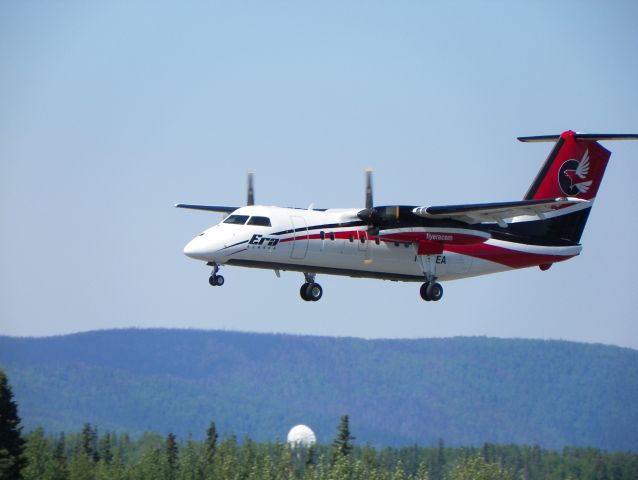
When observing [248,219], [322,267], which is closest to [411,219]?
[322,267]

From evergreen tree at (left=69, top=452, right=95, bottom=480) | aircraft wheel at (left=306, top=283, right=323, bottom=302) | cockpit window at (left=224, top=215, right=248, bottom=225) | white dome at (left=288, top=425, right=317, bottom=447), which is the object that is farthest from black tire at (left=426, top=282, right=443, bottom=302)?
white dome at (left=288, top=425, right=317, bottom=447)

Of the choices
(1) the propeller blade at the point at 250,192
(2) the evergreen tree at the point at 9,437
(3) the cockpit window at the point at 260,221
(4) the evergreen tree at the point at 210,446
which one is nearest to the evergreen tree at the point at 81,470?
(4) the evergreen tree at the point at 210,446

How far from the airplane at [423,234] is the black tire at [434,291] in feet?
0.11

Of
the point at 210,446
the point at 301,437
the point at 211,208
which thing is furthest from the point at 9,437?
the point at 301,437

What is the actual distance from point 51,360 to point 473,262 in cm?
16406

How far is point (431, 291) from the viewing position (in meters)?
39.3

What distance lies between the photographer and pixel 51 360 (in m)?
195

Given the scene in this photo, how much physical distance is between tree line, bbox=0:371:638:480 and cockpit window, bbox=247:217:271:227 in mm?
19642

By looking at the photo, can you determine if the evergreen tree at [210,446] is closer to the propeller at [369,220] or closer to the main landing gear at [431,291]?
the main landing gear at [431,291]

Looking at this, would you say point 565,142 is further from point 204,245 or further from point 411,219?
point 204,245

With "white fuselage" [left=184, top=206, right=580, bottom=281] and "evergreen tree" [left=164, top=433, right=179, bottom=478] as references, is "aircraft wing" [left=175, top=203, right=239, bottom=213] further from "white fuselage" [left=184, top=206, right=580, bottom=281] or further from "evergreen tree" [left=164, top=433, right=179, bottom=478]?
"evergreen tree" [left=164, top=433, right=179, bottom=478]

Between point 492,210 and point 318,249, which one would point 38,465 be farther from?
point 492,210

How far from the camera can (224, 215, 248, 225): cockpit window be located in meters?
35.3

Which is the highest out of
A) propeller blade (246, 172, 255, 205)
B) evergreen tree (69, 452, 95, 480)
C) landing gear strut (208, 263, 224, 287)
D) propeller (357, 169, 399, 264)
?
propeller blade (246, 172, 255, 205)
